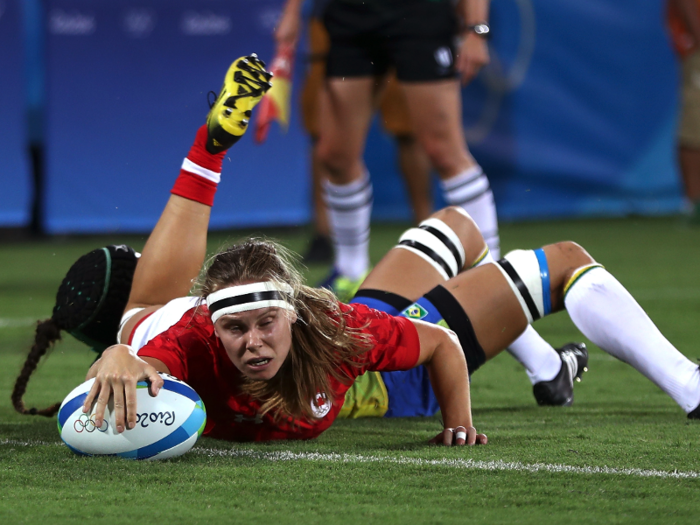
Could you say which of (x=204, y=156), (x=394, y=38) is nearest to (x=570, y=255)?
(x=204, y=156)

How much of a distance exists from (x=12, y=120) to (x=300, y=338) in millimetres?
7941

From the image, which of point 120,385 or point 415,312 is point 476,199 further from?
point 120,385

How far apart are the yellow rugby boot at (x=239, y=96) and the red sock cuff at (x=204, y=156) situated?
0.43ft

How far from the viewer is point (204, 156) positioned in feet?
11.8

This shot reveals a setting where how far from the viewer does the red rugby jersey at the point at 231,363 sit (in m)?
2.87

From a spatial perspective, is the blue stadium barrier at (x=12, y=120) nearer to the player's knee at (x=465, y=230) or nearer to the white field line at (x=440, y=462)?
the player's knee at (x=465, y=230)

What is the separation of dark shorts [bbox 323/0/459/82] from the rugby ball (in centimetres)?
284

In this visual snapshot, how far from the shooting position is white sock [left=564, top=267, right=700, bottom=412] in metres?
3.16

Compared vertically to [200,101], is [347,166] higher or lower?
higher

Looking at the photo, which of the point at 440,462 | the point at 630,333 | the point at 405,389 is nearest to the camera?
the point at 440,462

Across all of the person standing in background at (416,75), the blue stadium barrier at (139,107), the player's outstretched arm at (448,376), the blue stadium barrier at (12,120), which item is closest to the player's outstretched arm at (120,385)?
the player's outstretched arm at (448,376)

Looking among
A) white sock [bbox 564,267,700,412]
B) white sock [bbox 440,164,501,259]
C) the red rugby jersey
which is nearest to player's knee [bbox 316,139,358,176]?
white sock [bbox 440,164,501,259]

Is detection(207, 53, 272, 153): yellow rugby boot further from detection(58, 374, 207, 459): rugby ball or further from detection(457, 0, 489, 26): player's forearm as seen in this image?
detection(457, 0, 489, 26): player's forearm

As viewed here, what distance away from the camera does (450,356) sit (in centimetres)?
300
